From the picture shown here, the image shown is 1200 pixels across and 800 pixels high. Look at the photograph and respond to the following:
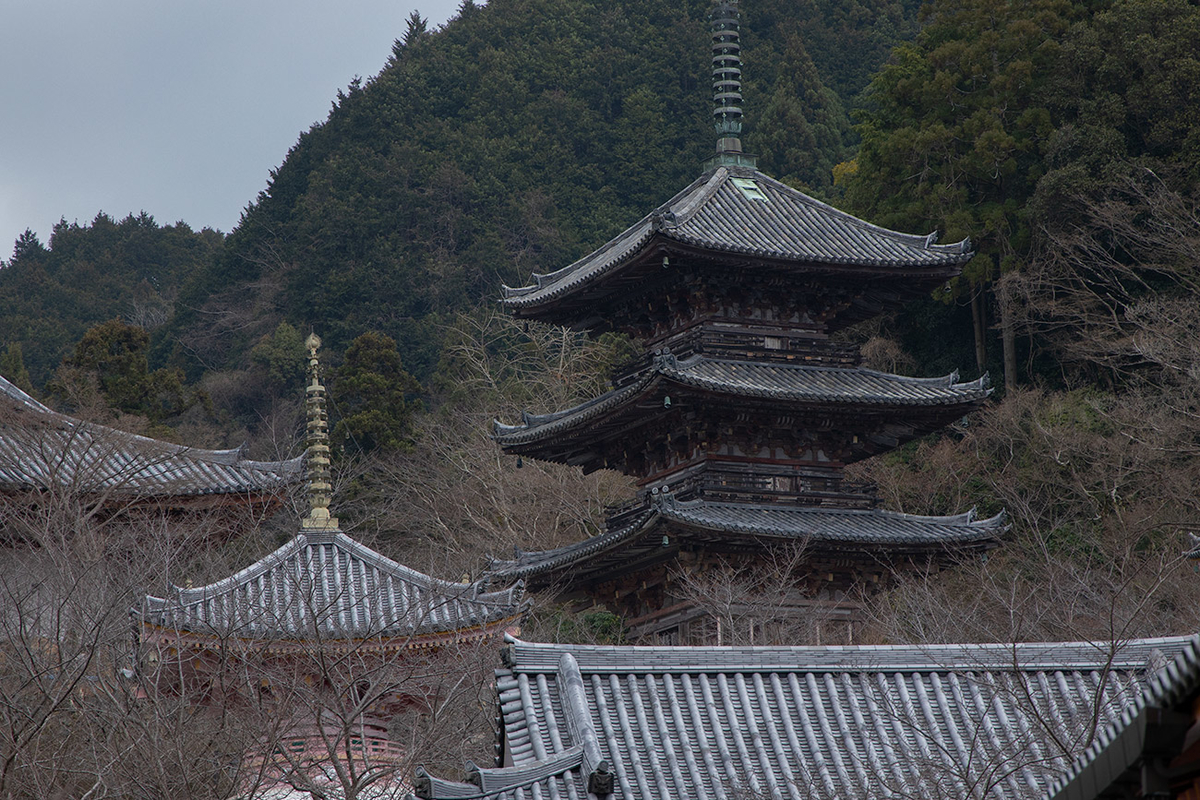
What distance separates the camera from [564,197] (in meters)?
52.7

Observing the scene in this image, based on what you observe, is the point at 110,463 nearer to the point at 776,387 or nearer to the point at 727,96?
the point at 776,387

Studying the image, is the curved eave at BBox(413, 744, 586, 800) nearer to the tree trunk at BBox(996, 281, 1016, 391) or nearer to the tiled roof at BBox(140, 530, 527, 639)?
the tiled roof at BBox(140, 530, 527, 639)

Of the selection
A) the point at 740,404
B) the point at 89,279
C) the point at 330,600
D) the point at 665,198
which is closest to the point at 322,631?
the point at 330,600

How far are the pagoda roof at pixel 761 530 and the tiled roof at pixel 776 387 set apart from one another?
1.72m

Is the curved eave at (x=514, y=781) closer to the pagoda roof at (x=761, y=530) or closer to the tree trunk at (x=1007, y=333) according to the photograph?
the pagoda roof at (x=761, y=530)

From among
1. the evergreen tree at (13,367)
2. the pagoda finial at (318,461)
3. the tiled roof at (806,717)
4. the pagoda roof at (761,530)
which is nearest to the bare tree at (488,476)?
the pagoda roof at (761,530)

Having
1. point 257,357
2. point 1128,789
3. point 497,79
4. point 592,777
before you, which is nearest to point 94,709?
point 592,777

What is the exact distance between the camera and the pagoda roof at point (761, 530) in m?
21.5

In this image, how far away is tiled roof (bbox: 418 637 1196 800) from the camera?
11.6 metres

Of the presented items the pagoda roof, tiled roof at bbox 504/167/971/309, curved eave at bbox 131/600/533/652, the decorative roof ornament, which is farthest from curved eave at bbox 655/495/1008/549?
the decorative roof ornament

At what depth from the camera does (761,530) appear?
21.9m

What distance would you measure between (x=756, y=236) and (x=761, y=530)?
16.0ft

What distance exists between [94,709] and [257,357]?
3602cm

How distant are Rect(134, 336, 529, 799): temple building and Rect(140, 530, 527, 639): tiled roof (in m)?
0.02
